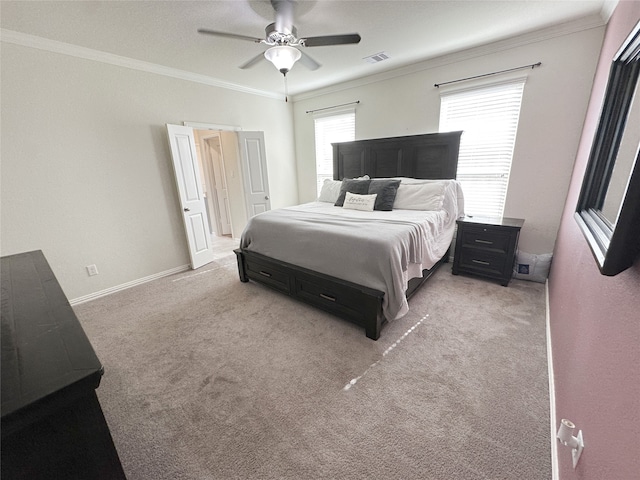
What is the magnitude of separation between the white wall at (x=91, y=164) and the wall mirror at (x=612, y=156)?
4.12 m

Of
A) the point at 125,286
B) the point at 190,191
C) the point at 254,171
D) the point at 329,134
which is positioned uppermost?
the point at 329,134

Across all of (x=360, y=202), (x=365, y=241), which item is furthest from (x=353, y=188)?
(x=365, y=241)

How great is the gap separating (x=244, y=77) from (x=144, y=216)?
238 centimetres

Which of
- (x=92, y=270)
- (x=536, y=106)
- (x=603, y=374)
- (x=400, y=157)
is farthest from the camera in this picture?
(x=400, y=157)

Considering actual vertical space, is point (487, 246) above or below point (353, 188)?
below

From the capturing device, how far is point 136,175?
3.25 m

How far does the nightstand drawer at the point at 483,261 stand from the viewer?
114 inches

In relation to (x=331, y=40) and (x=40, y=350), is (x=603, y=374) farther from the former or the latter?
(x=331, y=40)

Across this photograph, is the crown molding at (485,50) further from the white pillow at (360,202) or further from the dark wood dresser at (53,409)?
the dark wood dresser at (53,409)

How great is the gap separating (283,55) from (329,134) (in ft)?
8.43

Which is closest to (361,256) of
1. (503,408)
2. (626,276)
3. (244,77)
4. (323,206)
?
(503,408)

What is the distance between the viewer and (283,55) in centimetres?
213

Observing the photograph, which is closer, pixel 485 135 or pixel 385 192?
pixel 485 135

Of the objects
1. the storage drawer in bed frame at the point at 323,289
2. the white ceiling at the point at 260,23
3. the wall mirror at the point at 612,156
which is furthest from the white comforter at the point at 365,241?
the white ceiling at the point at 260,23
